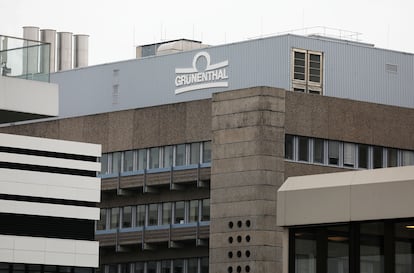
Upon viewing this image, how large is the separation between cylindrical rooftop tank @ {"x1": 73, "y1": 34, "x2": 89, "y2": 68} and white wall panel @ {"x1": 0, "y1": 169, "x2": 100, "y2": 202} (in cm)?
4385

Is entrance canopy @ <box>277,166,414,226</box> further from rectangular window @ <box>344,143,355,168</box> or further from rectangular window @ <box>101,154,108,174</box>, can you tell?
rectangular window @ <box>101,154,108,174</box>

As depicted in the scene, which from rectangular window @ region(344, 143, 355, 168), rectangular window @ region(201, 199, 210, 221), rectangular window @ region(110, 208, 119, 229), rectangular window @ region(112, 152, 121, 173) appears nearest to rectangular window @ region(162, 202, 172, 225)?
rectangular window @ region(201, 199, 210, 221)

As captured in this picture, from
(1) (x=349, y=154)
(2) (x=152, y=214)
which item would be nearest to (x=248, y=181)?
(1) (x=349, y=154)

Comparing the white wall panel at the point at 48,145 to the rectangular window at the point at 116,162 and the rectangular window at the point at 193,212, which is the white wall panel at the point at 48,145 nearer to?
the rectangular window at the point at 193,212

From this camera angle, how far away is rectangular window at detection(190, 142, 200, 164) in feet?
340

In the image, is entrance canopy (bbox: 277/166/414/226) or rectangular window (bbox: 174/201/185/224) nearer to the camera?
entrance canopy (bbox: 277/166/414/226)

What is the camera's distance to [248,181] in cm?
9712

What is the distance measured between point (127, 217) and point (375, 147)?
1922 cm

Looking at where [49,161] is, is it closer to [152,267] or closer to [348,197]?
[152,267]

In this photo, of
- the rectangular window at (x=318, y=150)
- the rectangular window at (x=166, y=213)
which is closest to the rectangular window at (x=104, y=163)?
the rectangular window at (x=166, y=213)

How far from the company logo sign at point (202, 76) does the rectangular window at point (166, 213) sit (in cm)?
899

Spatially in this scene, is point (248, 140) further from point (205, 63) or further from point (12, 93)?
point (12, 93)

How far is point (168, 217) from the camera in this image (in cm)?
10612

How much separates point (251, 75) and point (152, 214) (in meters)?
12.5
